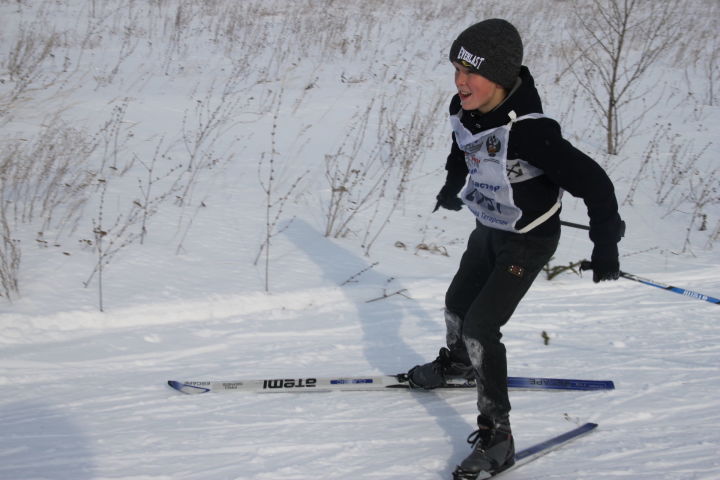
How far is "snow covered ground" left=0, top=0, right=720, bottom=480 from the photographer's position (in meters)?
2.84

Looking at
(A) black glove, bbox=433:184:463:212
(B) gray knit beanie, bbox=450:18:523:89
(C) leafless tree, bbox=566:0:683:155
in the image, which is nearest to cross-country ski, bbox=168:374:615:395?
(A) black glove, bbox=433:184:463:212

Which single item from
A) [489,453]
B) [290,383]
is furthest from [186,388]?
[489,453]

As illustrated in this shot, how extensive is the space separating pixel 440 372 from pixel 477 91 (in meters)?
1.51

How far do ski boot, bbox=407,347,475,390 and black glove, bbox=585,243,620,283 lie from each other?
3.44 feet

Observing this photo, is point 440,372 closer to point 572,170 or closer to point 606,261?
point 606,261

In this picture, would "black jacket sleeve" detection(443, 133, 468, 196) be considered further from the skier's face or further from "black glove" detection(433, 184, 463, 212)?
the skier's face

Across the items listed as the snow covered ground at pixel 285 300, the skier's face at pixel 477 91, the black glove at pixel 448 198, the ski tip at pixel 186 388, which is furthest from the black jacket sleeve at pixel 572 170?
the ski tip at pixel 186 388

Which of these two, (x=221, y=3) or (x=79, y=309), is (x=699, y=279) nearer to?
(x=79, y=309)

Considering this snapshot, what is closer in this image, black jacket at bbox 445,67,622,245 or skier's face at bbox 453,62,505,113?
black jacket at bbox 445,67,622,245

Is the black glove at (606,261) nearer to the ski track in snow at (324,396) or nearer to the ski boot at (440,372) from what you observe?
the ski track in snow at (324,396)

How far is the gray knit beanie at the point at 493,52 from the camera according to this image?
8.24 ft

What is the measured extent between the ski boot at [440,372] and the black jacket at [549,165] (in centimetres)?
107

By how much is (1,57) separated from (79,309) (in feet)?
17.7

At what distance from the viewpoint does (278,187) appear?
19.9ft
